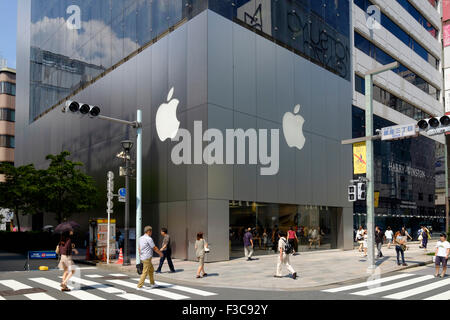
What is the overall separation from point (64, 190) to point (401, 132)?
68.8 ft

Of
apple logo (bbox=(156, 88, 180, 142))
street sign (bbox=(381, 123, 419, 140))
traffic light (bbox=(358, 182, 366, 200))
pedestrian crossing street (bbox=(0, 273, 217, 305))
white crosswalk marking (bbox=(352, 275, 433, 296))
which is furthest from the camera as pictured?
apple logo (bbox=(156, 88, 180, 142))

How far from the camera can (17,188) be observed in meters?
28.2

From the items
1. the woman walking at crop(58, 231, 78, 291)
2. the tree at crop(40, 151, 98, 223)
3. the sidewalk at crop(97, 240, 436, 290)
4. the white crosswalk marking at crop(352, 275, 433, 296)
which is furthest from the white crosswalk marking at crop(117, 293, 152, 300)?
the tree at crop(40, 151, 98, 223)

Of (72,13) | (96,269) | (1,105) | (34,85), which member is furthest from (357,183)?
(1,105)

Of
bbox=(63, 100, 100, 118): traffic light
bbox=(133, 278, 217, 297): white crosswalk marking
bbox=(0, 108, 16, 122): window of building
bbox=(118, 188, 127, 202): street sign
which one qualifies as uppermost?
bbox=(0, 108, 16, 122): window of building

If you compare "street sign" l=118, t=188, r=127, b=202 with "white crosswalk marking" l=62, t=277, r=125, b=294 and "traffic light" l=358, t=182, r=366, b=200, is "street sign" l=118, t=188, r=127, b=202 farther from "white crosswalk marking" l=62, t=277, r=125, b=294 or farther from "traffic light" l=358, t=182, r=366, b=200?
"traffic light" l=358, t=182, r=366, b=200

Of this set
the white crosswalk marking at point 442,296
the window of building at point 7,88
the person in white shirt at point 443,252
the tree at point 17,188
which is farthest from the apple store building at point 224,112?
the window of building at point 7,88

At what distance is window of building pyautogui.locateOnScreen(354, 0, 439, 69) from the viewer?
120 feet

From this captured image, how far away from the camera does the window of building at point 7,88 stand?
2530 inches

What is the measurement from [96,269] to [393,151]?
29903 mm

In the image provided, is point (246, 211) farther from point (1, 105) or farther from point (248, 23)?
point (1, 105)

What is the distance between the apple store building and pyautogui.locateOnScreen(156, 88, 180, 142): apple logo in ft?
0.21

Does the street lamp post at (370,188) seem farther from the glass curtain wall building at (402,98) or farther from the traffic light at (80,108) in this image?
the glass curtain wall building at (402,98)

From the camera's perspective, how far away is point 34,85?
150 feet
